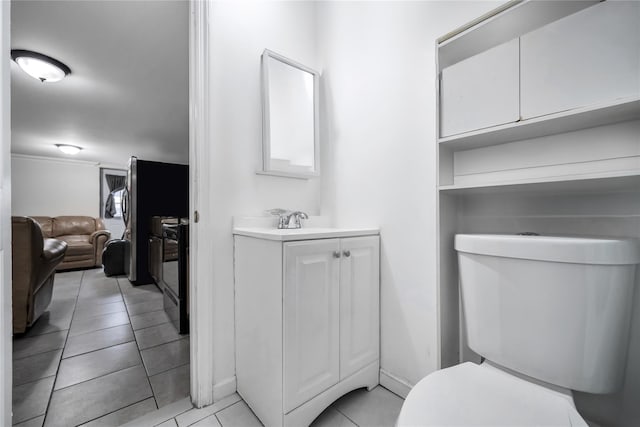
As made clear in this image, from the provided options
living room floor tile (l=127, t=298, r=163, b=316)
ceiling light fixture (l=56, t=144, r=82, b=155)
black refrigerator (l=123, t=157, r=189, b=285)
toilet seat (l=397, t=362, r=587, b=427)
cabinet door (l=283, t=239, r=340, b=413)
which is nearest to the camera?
toilet seat (l=397, t=362, r=587, b=427)

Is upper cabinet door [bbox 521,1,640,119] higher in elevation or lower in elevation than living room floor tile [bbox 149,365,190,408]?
higher

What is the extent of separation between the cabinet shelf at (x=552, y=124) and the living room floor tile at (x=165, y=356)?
6.40 ft

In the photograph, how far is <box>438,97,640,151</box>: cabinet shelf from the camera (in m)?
0.69

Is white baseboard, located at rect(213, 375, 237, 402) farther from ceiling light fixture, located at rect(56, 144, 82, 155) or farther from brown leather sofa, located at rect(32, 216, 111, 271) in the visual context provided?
ceiling light fixture, located at rect(56, 144, 82, 155)

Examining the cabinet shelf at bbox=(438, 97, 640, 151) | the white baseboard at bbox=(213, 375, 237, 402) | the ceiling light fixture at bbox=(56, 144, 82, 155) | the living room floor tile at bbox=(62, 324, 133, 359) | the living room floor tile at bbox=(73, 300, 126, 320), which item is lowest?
the living room floor tile at bbox=(73, 300, 126, 320)

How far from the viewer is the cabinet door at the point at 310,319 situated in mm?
1011

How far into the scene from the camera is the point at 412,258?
126 centimetres

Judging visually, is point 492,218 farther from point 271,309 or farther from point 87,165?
point 87,165

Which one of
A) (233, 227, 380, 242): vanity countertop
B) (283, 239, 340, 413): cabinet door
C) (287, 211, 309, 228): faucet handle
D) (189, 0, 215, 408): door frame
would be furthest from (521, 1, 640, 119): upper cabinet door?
(189, 0, 215, 408): door frame

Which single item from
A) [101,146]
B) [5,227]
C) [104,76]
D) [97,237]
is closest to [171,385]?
[5,227]

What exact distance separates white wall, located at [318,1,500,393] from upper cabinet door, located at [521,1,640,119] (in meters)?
0.37

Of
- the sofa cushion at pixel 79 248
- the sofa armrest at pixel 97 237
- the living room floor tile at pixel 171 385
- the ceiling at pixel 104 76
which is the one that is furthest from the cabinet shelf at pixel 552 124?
the sofa armrest at pixel 97 237

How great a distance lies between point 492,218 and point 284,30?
5.18ft

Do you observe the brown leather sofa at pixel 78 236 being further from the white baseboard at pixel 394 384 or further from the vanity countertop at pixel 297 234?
the white baseboard at pixel 394 384
